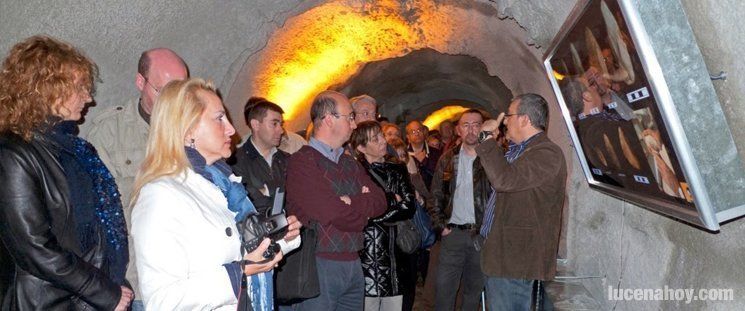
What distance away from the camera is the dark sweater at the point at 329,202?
3443mm

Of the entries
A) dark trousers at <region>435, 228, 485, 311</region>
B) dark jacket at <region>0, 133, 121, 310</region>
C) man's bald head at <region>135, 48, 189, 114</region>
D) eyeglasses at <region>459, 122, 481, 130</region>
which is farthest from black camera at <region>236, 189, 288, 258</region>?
eyeglasses at <region>459, 122, 481, 130</region>

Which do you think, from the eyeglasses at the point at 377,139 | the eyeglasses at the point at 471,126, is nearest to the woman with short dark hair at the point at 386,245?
the eyeglasses at the point at 377,139

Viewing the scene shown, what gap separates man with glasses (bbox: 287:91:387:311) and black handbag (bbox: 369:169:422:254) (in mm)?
564

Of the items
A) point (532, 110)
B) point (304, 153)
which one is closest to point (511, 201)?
point (532, 110)

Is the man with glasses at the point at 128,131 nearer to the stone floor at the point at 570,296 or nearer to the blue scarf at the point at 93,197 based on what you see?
the blue scarf at the point at 93,197

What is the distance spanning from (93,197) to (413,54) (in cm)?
783

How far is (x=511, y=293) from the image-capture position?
3.67 meters

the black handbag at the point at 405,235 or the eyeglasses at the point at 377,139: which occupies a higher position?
the eyeglasses at the point at 377,139

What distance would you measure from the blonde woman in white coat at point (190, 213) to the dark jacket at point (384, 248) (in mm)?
1839

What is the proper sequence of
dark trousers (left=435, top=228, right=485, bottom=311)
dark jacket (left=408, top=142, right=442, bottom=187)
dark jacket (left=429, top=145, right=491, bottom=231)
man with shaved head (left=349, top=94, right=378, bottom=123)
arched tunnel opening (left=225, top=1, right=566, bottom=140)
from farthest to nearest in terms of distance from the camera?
dark jacket (left=408, top=142, right=442, bottom=187), arched tunnel opening (left=225, top=1, right=566, bottom=140), man with shaved head (left=349, top=94, right=378, bottom=123), dark trousers (left=435, top=228, right=485, bottom=311), dark jacket (left=429, top=145, right=491, bottom=231)

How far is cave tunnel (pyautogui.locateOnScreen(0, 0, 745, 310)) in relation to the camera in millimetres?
2170

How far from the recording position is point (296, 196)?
11.6 ft

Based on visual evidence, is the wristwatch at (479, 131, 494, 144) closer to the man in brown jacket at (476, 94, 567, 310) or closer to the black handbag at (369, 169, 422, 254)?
the man in brown jacket at (476, 94, 567, 310)

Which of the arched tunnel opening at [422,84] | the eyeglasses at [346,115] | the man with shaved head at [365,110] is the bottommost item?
the eyeglasses at [346,115]
